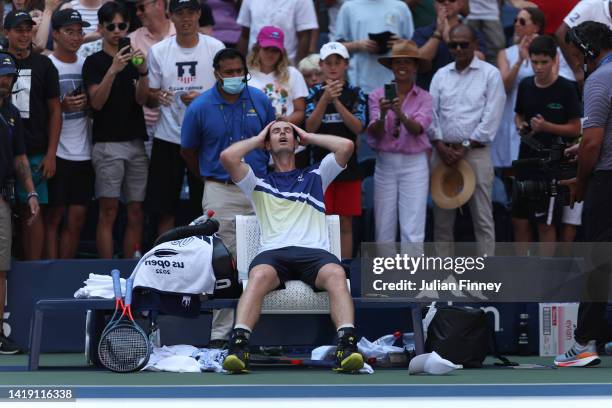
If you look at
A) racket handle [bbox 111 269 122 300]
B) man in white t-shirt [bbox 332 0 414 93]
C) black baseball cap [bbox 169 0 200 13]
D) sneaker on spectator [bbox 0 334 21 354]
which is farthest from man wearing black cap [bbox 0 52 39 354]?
man in white t-shirt [bbox 332 0 414 93]

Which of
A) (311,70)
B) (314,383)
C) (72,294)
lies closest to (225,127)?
(72,294)

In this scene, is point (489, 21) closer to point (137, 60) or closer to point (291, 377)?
point (137, 60)

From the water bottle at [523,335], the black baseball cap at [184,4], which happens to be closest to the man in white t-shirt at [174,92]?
the black baseball cap at [184,4]

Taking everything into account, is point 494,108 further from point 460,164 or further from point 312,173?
point 312,173

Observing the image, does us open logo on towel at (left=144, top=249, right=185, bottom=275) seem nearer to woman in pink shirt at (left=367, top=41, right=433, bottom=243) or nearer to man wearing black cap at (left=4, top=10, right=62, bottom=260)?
man wearing black cap at (left=4, top=10, right=62, bottom=260)

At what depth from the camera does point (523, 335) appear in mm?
9875

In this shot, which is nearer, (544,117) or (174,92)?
(174,92)

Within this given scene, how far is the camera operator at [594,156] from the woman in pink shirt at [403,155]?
2.56m

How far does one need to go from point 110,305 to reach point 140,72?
106 inches

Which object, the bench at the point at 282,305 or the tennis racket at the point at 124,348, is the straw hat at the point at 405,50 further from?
the tennis racket at the point at 124,348

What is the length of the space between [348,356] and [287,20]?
4.76 meters

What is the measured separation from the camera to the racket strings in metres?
8.15

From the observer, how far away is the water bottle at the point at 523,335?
986cm

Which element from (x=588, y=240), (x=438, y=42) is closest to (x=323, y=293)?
(x=588, y=240)
